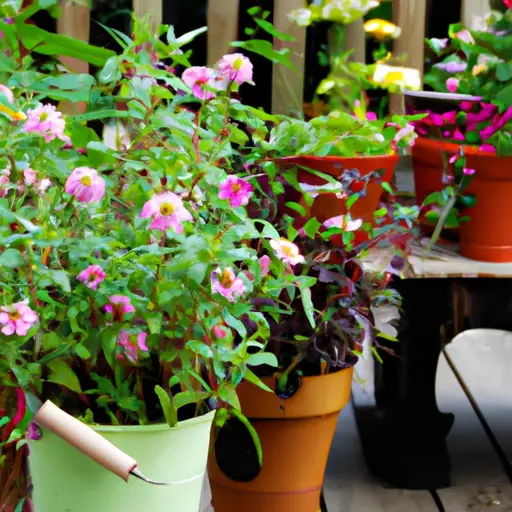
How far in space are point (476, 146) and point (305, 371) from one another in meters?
0.63

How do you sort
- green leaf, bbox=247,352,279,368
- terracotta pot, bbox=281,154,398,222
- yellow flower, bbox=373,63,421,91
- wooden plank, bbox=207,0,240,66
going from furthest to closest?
wooden plank, bbox=207,0,240,66 → yellow flower, bbox=373,63,421,91 → terracotta pot, bbox=281,154,398,222 → green leaf, bbox=247,352,279,368

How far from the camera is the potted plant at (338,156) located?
1.54m

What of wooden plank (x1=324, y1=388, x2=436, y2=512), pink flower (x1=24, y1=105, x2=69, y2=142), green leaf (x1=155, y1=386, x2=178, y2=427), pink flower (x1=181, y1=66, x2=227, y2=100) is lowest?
wooden plank (x1=324, y1=388, x2=436, y2=512)

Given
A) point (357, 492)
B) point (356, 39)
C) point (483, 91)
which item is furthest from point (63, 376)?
point (356, 39)

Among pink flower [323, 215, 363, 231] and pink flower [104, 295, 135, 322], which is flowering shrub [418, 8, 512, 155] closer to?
pink flower [323, 215, 363, 231]

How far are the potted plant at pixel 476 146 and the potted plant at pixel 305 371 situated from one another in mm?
313

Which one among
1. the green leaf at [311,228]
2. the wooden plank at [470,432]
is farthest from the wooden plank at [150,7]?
the wooden plank at [470,432]

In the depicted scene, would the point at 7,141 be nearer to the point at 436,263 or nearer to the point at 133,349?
the point at 133,349

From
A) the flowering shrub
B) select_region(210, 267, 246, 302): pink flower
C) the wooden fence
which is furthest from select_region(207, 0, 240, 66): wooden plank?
select_region(210, 267, 246, 302): pink flower

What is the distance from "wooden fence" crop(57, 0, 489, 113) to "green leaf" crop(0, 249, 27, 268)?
53.4 inches

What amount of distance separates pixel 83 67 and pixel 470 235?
37.3 inches

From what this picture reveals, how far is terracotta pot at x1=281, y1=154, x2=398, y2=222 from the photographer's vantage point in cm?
173

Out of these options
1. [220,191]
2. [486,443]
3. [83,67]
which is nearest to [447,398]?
[486,443]

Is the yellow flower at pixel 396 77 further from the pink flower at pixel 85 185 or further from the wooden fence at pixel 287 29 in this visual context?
the pink flower at pixel 85 185
